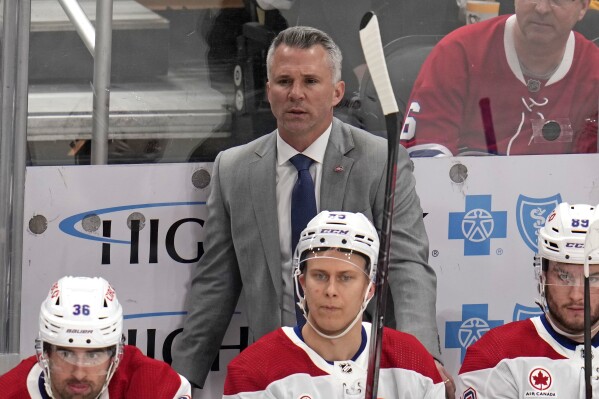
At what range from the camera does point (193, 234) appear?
3643 millimetres

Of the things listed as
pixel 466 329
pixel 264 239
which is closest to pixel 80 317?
pixel 264 239

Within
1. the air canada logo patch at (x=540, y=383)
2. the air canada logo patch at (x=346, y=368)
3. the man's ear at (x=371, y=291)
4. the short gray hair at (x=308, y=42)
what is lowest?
the air canada logo patch at (x=540, y=383)

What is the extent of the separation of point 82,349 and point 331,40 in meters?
1.14

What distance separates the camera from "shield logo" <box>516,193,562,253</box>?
370 cm

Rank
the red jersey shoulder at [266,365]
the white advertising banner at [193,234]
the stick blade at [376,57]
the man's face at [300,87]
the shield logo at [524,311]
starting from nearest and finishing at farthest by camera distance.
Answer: the stick blade at [376,57] → the red jersey shoulder at [266,365] → the man's face at [300,87] → the white advertising banner at [193,234] → the shield logo at [524,311]

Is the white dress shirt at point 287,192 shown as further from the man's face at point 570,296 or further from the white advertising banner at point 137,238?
the man's face at point 570,296

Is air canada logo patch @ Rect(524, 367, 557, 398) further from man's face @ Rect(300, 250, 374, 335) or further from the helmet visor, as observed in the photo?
man's face @ Rect(300, 250, 374, 335)

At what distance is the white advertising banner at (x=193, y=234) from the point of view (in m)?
3.60

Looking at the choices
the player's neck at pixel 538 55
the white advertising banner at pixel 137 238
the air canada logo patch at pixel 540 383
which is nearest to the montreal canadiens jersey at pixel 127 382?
the white advertising banner at pixel 137 238

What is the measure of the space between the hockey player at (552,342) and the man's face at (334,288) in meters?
0.35

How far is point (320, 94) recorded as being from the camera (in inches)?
136

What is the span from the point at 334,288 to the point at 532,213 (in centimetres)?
97

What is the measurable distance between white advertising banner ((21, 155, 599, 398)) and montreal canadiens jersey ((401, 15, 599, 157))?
Answer: 55 millimetres

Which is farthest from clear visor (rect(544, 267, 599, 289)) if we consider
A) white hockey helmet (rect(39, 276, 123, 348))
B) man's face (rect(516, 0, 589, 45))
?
white hockey helmet (rect(39, 276, 123, 348))
